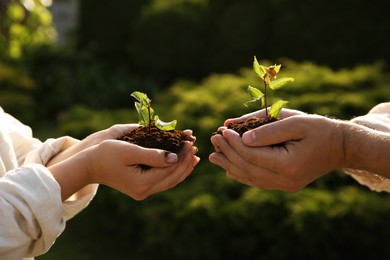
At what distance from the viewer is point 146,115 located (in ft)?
7.48

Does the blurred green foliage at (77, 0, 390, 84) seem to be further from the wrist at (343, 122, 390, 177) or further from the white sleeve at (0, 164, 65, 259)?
the white sleeve at (0, 164, 65, 259)

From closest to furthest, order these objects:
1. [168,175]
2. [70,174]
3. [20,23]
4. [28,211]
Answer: [28,211], [70,174], [168,175], [20,23]

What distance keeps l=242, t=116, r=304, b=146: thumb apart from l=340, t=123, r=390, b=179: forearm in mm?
171

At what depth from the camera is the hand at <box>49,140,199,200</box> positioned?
1944 mm

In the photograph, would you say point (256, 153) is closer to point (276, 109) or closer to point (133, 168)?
point (276, 109)

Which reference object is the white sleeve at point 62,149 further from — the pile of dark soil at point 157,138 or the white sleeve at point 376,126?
the white sleeve at point 376,126

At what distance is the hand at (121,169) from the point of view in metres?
1.94

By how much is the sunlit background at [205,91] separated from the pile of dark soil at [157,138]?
2414 mm

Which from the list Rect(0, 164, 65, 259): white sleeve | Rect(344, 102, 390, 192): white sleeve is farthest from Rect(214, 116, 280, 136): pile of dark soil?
Rect(0, 164, 65, 259): white sleeve

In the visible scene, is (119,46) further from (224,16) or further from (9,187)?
(9,187)

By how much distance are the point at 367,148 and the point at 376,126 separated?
0.25m

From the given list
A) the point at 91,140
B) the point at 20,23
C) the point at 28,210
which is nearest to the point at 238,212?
the point at 91,140

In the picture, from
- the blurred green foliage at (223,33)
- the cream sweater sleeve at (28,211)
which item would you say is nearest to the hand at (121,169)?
the cream sweater sleeve at (28,211)

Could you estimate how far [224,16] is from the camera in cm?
1142
